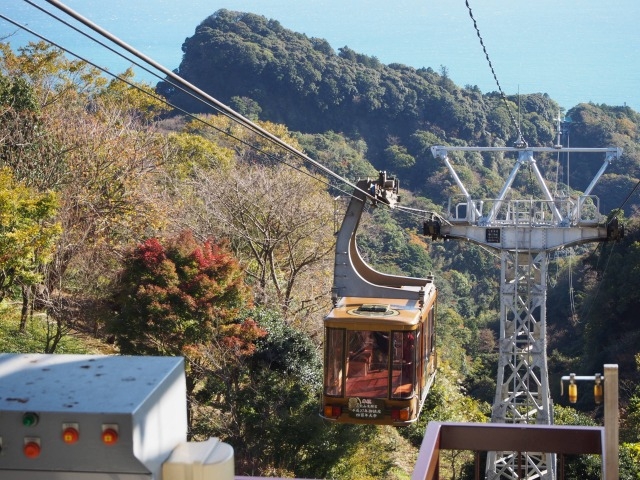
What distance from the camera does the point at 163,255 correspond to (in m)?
12.7

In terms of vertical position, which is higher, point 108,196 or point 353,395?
point 108,196

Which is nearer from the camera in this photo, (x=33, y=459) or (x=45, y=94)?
(x=33, y=459)

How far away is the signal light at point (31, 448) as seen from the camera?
151cm

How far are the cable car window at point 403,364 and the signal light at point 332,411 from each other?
54cm

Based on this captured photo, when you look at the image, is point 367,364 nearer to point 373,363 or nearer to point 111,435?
point 373,363

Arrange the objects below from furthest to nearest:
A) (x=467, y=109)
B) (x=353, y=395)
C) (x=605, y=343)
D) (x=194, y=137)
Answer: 1. (x=467, y=109)
2. (x=194, y=137)
3. (x=605, y=343)
4. (x=353, y=395)

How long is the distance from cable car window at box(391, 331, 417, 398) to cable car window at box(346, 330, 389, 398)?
0.26 ft

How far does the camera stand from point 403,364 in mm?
8797

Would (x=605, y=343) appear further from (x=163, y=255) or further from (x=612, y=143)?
(x=612, y=143)

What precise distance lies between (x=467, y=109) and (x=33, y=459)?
48.2 metres

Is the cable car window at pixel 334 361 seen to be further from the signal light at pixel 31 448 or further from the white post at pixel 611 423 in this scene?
the signal light at pixel 31 448

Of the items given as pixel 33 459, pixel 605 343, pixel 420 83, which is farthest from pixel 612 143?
pixel 33 459

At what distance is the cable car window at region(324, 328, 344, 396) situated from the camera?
8766 millimetres

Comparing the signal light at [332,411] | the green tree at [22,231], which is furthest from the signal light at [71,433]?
the green tree at [22,231]
